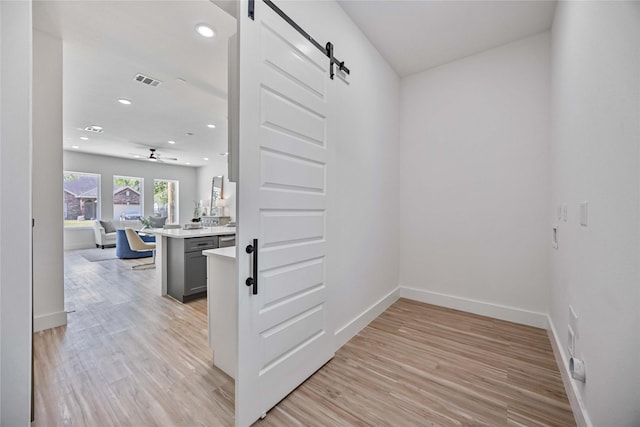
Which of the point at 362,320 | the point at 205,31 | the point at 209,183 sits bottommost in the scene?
the point at 362,320

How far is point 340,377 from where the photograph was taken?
1.90 meters

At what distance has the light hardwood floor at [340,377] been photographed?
1544 mm

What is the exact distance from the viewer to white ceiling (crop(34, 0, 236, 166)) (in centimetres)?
232

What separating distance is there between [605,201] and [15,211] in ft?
7.93

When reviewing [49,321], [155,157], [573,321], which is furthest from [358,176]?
[155,157]

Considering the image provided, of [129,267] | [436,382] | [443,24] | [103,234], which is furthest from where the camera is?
[103,234]

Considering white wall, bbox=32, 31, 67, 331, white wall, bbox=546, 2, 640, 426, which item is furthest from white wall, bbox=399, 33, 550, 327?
white wall, bbox=32, 31, 67, 331

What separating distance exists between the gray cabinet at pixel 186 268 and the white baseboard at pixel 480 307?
2.83 meters

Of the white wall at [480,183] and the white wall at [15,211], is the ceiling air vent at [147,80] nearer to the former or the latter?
the white wall at [15,211]

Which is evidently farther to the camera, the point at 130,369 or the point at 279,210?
the point at 130,369

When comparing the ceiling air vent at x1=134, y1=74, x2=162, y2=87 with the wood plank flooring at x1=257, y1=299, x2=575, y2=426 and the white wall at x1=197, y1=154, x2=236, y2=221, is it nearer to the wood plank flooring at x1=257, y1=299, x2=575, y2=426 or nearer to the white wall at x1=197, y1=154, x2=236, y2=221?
the wood plank flooring at x1=257, y1=299, x2=575, y2=426

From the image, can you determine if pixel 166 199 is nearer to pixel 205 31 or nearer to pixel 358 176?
pixel 205 31

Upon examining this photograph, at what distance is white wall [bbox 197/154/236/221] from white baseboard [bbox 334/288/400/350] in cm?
757

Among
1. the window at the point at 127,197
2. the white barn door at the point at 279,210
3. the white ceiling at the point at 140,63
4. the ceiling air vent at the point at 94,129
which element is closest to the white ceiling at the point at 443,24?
the white barn door at the point at 279,210
